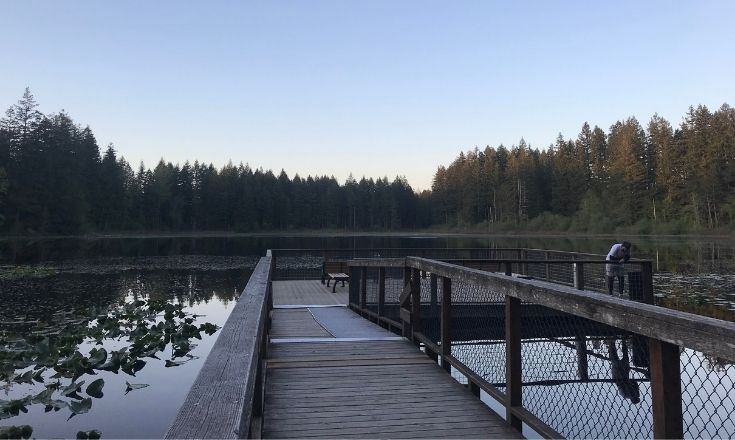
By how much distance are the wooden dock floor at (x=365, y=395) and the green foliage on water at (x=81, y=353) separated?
11.9ft

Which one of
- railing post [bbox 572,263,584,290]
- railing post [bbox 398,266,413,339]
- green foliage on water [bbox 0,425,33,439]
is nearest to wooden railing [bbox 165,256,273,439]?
railing post [bbox 398,266,413,339]

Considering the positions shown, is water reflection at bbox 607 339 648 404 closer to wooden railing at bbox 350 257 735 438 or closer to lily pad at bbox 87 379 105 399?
wooden railing at bbox 350 257 735 438

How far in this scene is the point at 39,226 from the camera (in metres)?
61.6

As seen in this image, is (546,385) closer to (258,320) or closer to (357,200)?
(258,320)

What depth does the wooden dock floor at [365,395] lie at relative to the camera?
3.55 m

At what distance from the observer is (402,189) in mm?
113188

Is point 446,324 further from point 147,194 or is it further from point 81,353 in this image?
point 147,194

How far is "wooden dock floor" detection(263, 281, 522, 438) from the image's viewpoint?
11.6ft

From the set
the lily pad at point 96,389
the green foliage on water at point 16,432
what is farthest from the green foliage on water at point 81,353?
the green foliage on water at point 16,432

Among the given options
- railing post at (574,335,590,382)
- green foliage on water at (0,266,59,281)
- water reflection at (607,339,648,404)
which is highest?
green foliage on water at (0,266,59,281)

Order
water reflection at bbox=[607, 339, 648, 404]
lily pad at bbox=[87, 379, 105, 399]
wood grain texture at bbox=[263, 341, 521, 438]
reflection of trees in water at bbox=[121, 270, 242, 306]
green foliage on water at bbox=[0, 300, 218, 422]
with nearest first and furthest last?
wood grain texture at bbox=[263, 341, 521, 438] < water reflection at bbox=[607, 339, 648, 404] < green foliage on water at bbox=[0, 300, 218, 422] < lily pad at bbox=[87, 379, 105, 399] < reflection of trees in water at bbox=[121, 270, 242, 306]

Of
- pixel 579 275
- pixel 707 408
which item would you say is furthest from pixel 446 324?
pixel 579 275

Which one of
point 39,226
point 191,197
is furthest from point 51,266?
point 191,197

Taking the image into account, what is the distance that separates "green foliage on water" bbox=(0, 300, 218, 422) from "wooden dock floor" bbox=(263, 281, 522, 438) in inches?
143
